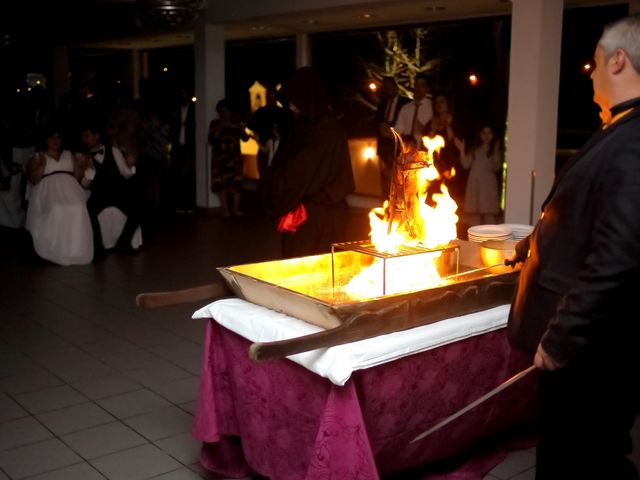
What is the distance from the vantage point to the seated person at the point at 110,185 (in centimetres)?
847

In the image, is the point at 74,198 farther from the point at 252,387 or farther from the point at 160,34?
the point at 160,34

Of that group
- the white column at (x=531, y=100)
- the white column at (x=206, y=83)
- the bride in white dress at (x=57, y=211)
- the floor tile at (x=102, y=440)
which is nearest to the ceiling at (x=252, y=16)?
the white column at (x=206, y=83)

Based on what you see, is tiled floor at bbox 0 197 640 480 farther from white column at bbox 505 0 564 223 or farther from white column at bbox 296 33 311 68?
white column at bbox 296 33 311 68

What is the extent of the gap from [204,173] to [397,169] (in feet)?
29.1

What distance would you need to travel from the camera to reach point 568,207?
231 centimetres

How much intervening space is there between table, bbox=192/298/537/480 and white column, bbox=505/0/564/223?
3.77 m

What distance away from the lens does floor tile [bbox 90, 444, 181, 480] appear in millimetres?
3500

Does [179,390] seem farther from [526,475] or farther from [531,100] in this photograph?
[531,100]

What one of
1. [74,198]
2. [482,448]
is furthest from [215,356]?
[74,198]

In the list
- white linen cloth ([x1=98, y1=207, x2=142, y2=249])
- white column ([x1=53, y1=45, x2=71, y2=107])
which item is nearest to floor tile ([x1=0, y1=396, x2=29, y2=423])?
white linen cloth ([x1=98, y1=207, x2=142, y2=249])

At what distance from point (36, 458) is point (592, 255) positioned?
2761mm

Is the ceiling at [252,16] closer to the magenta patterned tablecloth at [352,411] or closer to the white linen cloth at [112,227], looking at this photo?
the white linen cloth at [112,227]

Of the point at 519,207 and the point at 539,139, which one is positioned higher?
the point at 539,139

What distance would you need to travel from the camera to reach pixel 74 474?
350 centimetres
